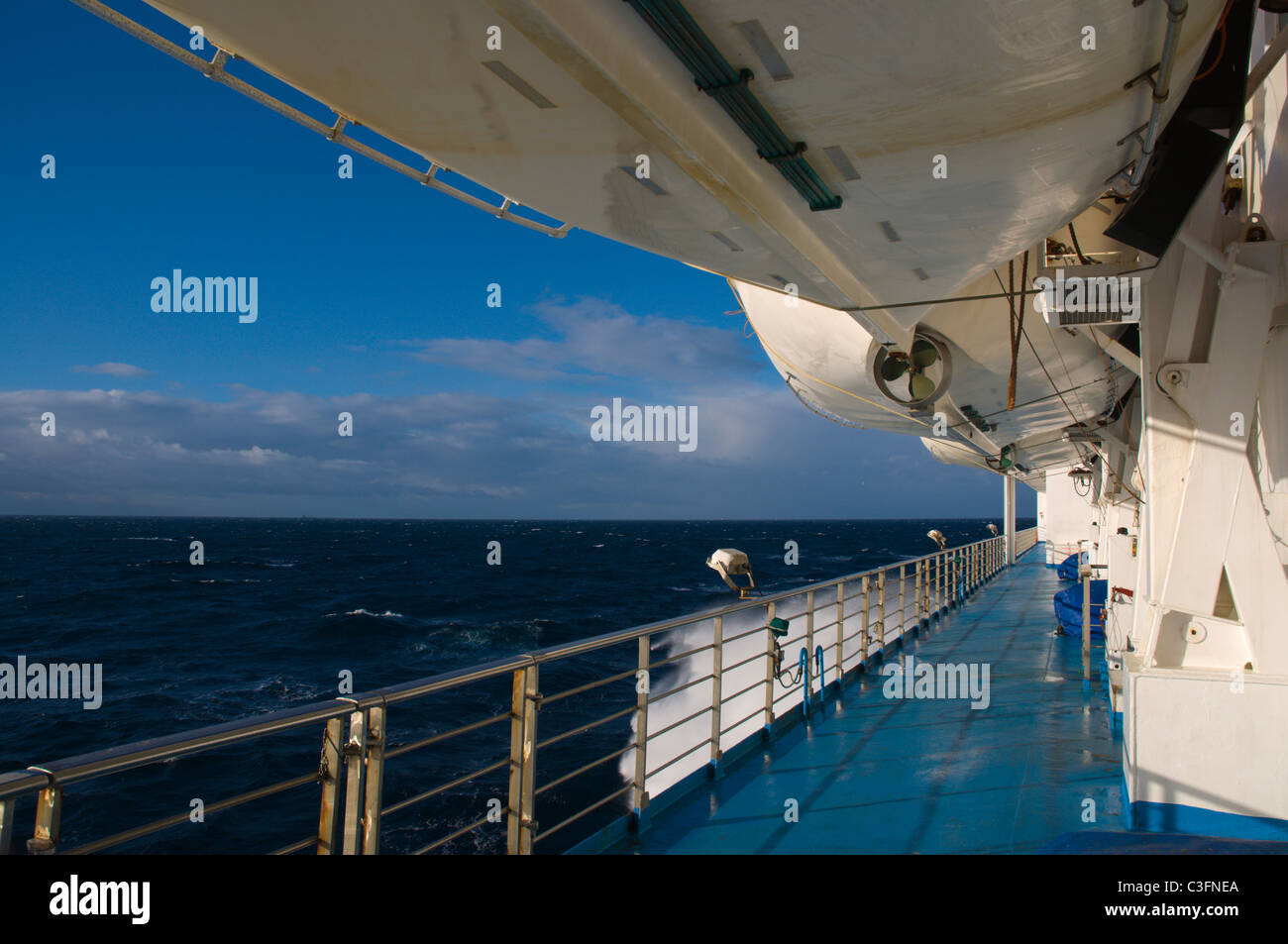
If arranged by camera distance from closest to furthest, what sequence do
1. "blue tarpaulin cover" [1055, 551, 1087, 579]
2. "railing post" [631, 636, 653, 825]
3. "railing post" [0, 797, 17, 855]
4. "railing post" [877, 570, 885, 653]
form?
"railing post" [0, 797, 17, 855], "railing post" [631, 636, 653, 825], "railing post" [877, 570, 885, 653], "blue tarpaulin cover" [1055, 551, 1087, 579]

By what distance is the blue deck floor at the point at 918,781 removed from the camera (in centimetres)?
340

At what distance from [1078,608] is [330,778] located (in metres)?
8.82

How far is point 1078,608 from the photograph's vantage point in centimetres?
861

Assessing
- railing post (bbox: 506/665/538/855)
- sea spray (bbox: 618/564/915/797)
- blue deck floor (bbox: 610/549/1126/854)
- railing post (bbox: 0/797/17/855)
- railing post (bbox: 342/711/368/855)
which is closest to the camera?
railing post (bbox: 0/797/17/855)

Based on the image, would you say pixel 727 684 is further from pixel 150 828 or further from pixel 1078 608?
pixel 150 828

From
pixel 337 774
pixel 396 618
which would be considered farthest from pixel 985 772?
pixel 396 618

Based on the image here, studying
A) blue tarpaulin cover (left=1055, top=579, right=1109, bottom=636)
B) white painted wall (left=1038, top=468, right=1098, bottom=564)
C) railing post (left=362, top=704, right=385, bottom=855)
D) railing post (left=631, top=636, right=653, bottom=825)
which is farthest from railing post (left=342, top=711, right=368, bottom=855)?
white painted wall (left=1038, top=468, right=1098, bottom=564)

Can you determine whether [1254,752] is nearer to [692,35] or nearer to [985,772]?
[985,772]

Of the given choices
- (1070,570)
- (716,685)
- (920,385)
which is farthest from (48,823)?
(1070,570)

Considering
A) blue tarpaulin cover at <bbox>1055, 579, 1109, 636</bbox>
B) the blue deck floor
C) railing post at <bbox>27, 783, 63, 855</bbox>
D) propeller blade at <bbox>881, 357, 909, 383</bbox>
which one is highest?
propeller blade at <bbox>881, 357, 909, 383</bbox>

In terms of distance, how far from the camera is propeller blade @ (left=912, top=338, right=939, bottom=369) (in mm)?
6625

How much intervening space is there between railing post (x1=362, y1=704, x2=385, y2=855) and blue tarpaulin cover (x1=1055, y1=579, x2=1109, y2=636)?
7882 mm

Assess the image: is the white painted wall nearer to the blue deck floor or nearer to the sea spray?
the sea spray
